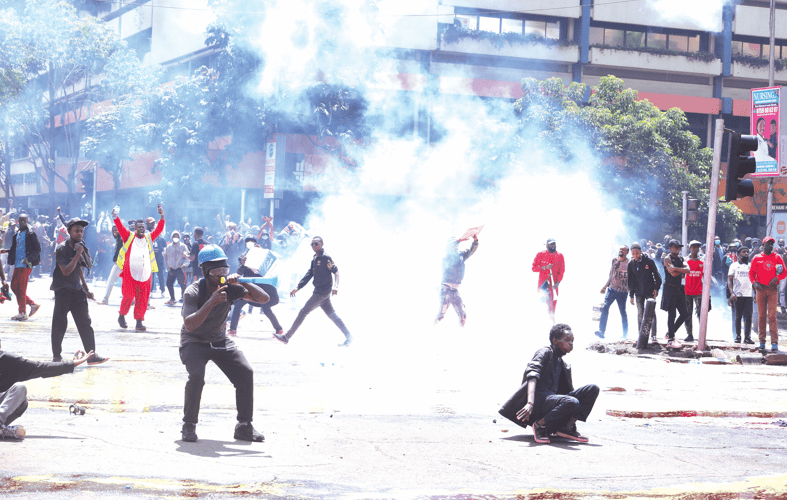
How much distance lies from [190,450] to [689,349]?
9.01m

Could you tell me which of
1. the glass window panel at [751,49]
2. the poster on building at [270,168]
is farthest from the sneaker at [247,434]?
the glass window panel at [751,49]

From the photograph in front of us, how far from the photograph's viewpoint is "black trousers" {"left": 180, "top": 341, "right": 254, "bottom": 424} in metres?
5.65

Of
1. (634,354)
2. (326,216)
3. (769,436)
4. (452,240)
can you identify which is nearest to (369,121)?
(326,216)

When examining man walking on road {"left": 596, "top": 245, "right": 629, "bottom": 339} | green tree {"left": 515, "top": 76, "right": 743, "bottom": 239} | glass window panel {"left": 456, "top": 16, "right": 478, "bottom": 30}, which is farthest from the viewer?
glass window panel {"left": 456, "top": 16, "right": 478, "bottom": 30}

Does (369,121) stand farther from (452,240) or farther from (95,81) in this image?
(95,81)

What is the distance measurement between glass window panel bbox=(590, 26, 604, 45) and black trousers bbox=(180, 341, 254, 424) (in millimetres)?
35542

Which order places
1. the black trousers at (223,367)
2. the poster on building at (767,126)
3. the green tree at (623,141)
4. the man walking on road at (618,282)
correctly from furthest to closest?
the green tree at (623,141)
the poster on building at (767,126)
the man walking on road at (618,282)
the black trousers at (223,367)

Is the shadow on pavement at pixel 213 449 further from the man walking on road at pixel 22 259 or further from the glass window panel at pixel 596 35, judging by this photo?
the glass window panel at pixel 596 35

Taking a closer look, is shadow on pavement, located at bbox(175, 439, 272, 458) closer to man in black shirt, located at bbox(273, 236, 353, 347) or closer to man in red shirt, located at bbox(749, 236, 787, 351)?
man in black shirt, located at bbox(273, 236, 353, 347)

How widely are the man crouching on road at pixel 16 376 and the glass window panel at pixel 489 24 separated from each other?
32.0 metres

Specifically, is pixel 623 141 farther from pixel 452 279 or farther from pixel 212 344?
pixel 212 344

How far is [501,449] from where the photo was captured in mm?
5758

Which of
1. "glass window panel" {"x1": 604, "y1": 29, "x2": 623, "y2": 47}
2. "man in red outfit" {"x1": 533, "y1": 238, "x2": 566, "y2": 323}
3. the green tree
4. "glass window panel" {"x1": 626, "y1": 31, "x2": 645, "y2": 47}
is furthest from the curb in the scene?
"glass window panel" {"x1": 626, "y1": 31, "x2": 645, "y2": 47}

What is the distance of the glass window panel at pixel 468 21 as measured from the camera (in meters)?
34.8
